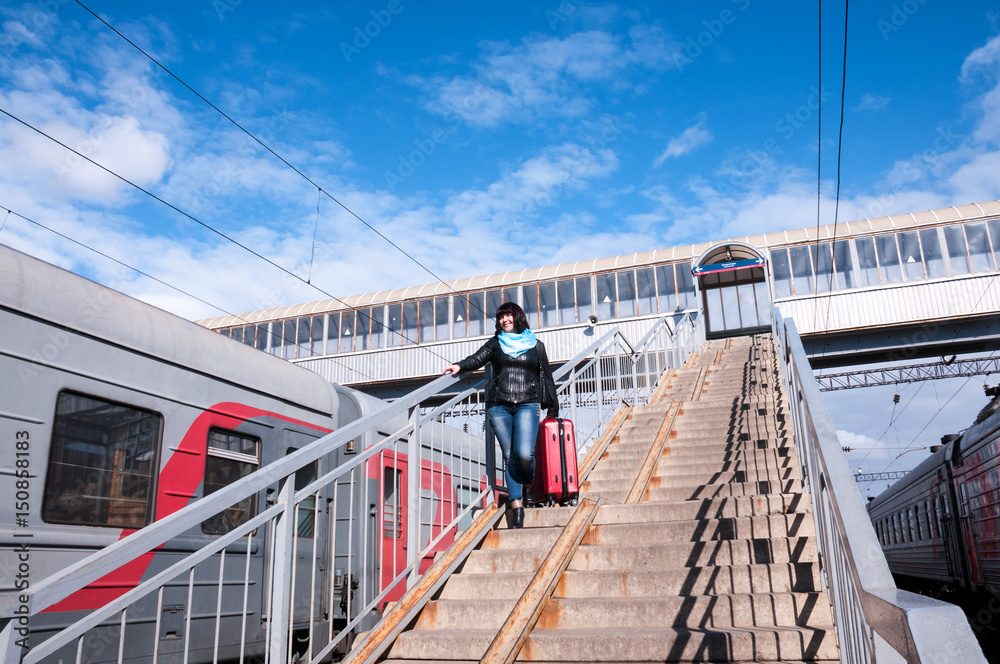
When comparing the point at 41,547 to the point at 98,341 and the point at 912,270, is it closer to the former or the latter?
the point at 98,341

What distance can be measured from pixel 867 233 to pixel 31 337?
22284mm

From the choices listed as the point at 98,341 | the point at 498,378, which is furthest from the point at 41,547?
the point at 498,378

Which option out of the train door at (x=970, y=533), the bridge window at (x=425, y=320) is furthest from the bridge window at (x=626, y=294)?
the train door at (x=970, y=533)

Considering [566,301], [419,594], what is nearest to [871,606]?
[419,594]

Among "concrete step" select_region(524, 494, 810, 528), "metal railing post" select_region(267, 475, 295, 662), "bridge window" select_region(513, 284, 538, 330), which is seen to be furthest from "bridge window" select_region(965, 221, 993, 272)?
"metal railing post" select_region(267, 475, 295, 662)

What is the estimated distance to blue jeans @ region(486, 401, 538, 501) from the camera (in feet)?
17.6

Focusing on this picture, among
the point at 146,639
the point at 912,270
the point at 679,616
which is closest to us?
the point at 679,616

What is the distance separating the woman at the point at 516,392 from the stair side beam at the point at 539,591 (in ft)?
1.66

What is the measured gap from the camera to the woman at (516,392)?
538cm

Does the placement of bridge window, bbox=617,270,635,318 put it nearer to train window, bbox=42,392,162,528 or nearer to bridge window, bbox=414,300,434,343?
bridge window, bbox=414,300,434,343

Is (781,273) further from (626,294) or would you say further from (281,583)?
(281,583)

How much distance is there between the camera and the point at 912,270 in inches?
834

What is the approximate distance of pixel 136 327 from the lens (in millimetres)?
5727

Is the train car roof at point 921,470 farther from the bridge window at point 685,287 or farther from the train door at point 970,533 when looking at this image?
the bridge window at point 685,287
